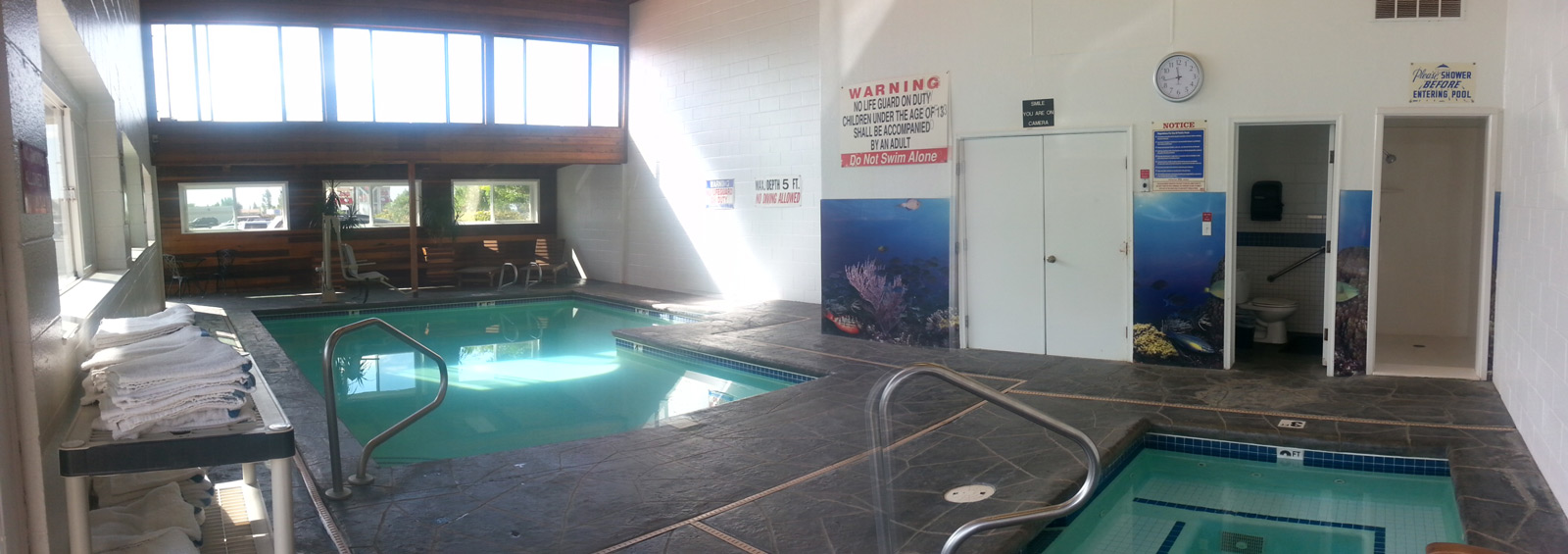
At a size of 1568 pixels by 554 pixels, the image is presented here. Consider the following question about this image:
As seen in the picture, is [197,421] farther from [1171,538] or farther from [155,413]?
[1171,538]

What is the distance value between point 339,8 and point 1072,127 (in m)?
9.99

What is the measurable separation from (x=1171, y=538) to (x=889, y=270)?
169 inches

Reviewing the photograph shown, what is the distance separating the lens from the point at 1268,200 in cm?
815

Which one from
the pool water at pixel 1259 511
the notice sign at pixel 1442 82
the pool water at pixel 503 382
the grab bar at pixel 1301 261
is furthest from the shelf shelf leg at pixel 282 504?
the grab bar at pixel 1301 261

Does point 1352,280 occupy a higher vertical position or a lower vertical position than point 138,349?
lower

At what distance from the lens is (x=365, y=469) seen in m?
4.58

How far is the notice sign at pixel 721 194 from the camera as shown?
40.9ft

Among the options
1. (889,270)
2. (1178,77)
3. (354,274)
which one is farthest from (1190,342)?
(354,274)

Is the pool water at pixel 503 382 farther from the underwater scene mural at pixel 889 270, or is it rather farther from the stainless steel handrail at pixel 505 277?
the stainless steel handrail at pixel 505 277

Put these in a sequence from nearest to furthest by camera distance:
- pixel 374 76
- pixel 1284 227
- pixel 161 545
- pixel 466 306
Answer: pixel 161 545, pixel 1284 227, pixel 374 76, pixel 466 306

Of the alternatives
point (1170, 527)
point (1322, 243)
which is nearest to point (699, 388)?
point (1170, 527)

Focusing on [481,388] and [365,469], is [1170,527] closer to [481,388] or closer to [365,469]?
[365,469]

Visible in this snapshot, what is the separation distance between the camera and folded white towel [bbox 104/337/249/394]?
2.29m

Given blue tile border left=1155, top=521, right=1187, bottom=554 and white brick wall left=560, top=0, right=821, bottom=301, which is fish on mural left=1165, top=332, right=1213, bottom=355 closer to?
blue tile border left=1155, top=521, right=1187, bottom=554
